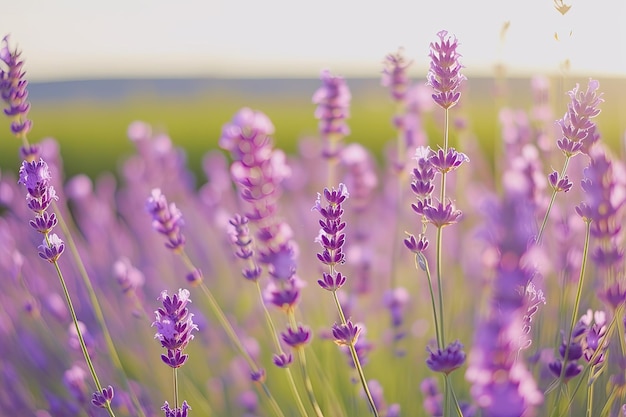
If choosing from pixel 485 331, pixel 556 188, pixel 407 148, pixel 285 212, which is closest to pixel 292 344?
pixel 556 188

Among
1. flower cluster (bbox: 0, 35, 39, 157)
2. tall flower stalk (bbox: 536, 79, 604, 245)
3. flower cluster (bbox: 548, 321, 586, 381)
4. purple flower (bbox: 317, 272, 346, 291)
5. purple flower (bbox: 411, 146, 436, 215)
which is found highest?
flower cluster (bbox: 0, 35, 39, 157)

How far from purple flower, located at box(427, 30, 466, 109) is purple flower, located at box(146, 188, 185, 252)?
2.16 feet

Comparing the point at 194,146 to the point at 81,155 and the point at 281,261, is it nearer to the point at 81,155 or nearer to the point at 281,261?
the point at 81,155

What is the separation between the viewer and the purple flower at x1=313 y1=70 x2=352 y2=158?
6.88 ft

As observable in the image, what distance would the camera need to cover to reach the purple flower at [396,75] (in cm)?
215

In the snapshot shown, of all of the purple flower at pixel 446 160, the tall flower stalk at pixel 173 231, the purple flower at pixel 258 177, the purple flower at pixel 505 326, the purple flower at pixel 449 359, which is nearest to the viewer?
the purple flower at pixel 505 326

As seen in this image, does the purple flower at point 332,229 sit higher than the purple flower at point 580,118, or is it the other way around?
the purple flower at point 580,118

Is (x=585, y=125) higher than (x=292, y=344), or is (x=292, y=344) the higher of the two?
(x=585, y=125)

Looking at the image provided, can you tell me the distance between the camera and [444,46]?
141cm

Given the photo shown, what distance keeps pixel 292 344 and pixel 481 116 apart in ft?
32.9

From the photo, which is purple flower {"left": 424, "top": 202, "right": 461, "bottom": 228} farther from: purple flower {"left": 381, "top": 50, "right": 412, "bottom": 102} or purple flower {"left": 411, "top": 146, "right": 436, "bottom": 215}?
purple flower {"left": 381, "top": 50, "right": 412, "bottom": 102}

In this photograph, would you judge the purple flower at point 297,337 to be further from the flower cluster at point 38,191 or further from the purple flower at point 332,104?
the purple flower at point 332,104

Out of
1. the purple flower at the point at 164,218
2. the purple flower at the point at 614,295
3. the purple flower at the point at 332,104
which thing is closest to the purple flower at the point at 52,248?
the purple flower at the point at 164,218

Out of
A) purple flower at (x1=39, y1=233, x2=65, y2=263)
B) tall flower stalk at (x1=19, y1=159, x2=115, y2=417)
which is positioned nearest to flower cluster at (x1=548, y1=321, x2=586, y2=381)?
tall flower stalk at (x1=19, y1=159, x2=115, y2=417)
